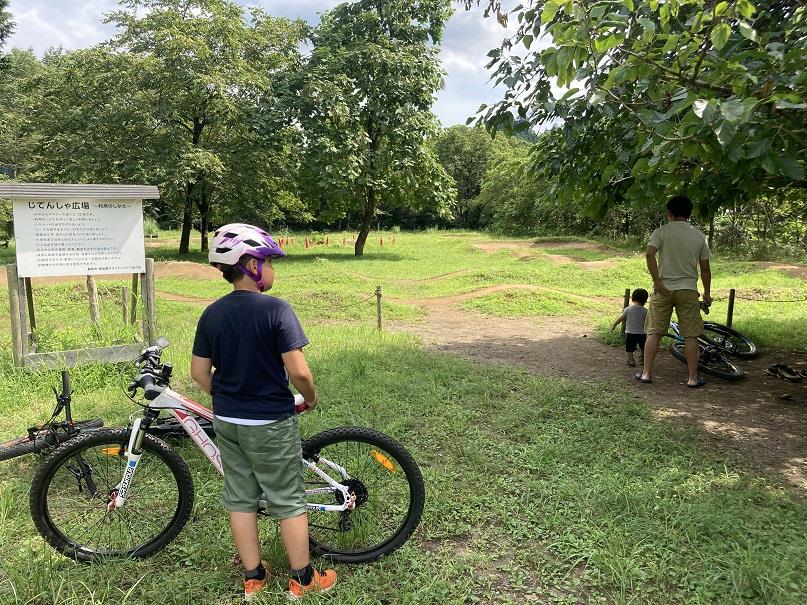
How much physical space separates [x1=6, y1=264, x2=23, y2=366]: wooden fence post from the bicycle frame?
3594mm

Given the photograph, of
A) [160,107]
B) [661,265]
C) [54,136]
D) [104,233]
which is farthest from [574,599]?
[54,136]

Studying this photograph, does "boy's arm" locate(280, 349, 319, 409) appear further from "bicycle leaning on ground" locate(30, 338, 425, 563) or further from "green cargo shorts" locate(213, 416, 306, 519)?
"bicycle leaning on ground" locate(30, 338, 425, 563)

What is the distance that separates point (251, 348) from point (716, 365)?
568 cm

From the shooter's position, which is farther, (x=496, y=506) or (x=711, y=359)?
(x=711, y=359)

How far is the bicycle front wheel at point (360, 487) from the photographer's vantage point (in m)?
2.84

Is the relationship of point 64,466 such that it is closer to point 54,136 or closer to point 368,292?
point 368,292

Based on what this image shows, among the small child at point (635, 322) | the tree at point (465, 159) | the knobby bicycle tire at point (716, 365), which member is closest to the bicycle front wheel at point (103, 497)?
the small child at point (635, 322)

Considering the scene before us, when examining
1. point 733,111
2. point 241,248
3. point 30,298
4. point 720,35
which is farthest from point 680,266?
point 30,298

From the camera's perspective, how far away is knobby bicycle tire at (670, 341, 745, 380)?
5906 mm

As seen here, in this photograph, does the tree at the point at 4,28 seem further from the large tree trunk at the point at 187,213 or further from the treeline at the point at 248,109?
the large tree trunk at the point at 187,213

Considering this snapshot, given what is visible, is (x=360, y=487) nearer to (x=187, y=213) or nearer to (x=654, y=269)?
(x=654, y=269)

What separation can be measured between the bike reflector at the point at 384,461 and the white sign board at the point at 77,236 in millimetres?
4114

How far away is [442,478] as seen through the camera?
366 cm

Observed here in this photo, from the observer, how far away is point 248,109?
21297 millimetres
